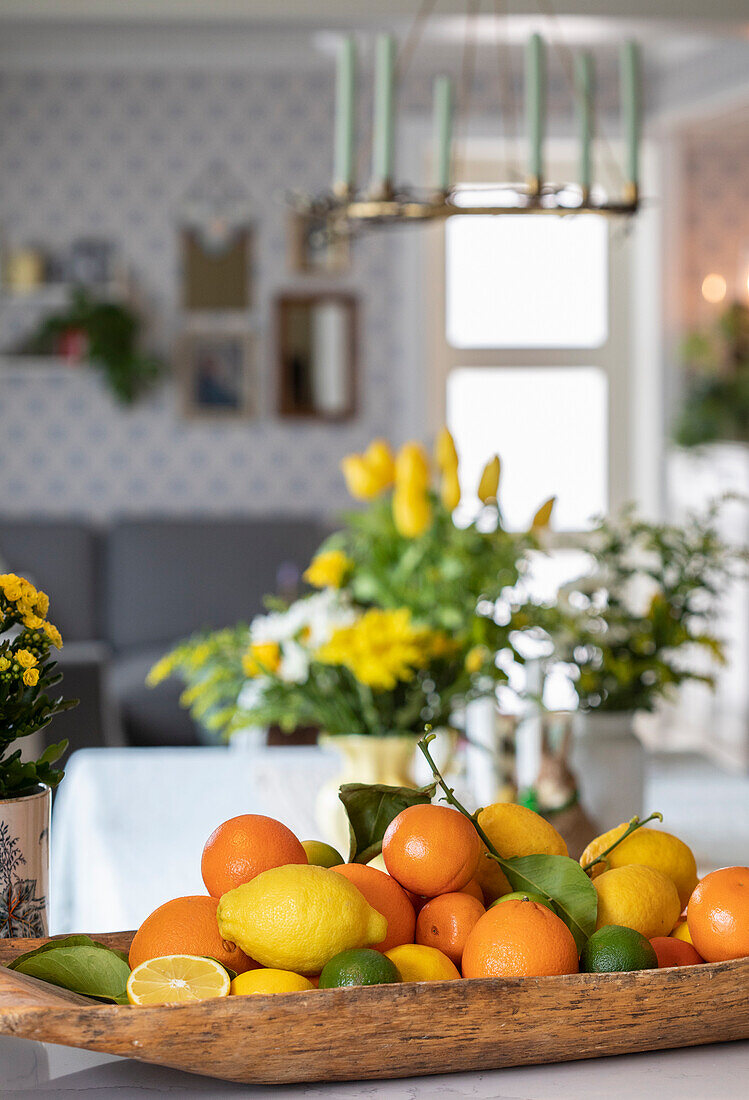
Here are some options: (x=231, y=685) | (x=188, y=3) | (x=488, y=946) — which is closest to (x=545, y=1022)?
(x=488, y=946)

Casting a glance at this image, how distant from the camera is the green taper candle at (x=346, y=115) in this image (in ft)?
6.63

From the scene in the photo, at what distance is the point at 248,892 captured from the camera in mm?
753

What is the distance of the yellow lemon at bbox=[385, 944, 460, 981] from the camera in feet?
2.53

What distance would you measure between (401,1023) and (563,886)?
149 millimetres

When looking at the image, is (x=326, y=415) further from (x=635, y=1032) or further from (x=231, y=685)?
(x=635, y=1032)

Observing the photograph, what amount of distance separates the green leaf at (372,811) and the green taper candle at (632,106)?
144cm

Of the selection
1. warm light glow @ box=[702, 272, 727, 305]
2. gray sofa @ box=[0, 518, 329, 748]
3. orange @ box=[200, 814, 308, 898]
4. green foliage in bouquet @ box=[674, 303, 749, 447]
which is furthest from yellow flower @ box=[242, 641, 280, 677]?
warm light glow @ box=[702, 272, 727, 305]

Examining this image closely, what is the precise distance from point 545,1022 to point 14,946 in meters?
0.34

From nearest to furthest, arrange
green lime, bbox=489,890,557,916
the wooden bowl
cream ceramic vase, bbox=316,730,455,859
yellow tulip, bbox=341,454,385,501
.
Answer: the wooden bowl < green lime, bbox=489,890,557,916 < cream ceramic vase, bbox=316,730,455,859 < yellow tulip, bbox=341,454,385,501

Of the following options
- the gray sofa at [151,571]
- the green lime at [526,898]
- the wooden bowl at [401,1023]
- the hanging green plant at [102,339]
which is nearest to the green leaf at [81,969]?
the wooden bowl at [401,1023]

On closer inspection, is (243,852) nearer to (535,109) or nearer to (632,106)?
(535,109)

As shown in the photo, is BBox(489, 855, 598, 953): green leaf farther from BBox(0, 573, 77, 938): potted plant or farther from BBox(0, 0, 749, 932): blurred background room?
BBox(0, 0, 749, 932): blurred background room

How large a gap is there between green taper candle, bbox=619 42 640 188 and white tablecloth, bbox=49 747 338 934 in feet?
3.66

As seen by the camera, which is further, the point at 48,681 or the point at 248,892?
the point at 48,681
